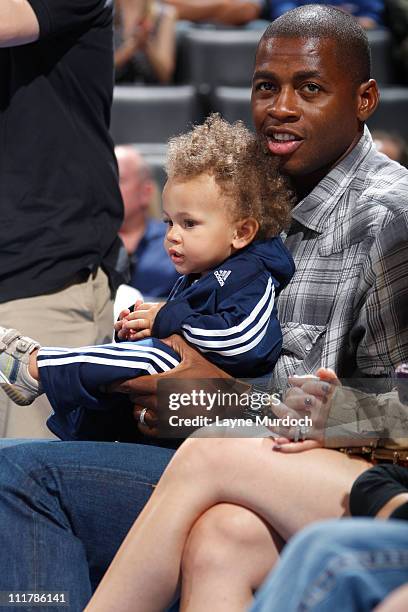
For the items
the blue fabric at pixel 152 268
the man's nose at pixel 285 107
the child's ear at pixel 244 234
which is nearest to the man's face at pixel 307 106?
the man's nose at pixel 285 107

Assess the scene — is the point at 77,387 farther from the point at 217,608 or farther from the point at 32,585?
the point at 217,608

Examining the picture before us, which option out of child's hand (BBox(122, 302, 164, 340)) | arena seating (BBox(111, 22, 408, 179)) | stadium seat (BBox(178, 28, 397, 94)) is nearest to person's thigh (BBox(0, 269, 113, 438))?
child's hand (BBox(122, 302, 164, 340))

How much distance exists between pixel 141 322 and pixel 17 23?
25.8 inches

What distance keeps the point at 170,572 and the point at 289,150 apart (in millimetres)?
810

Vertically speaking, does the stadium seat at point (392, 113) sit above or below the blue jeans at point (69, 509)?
below

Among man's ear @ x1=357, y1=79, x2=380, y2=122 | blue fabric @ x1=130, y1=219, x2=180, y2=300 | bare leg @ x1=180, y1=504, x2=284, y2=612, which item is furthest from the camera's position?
blue fabric @ x1=130, y1=219, x2=180, y2=300

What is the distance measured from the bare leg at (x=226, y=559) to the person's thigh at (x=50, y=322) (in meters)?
0.71

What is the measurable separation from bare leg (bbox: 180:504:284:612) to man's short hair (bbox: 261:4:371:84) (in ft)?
2.88

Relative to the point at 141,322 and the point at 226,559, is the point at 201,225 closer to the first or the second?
the point at 141,322

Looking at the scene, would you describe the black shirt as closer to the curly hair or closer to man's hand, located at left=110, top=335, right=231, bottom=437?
the curly hair

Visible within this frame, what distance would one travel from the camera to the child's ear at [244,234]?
2.01m

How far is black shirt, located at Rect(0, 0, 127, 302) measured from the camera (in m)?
2.32

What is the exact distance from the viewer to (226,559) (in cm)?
170

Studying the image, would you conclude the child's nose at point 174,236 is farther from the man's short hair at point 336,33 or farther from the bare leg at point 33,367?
the man's short hair at point 336,33
